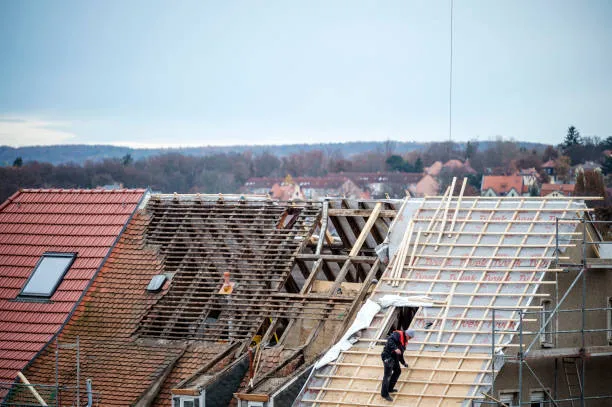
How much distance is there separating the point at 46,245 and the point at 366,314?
10.4 metres

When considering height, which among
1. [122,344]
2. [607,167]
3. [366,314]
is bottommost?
[607,167]

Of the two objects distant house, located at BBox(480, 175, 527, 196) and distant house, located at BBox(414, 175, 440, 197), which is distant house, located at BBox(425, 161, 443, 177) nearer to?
distant house, located at BBox(414, 175, 440, 197)

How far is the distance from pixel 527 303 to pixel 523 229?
8.65ft

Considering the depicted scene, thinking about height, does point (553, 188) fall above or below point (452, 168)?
above

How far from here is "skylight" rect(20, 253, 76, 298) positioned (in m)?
29.1

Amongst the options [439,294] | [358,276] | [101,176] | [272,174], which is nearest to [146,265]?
[358,276]

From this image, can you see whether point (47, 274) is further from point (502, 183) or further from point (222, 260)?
point (502, 183)

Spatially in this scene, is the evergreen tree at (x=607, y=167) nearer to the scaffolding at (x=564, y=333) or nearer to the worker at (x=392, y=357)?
the scaffolding at (x=564, y=333)

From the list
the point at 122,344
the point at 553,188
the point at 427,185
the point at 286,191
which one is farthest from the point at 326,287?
the point at 427,185

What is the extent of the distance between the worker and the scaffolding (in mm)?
1685

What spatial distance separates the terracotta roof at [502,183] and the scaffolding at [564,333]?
362 feet

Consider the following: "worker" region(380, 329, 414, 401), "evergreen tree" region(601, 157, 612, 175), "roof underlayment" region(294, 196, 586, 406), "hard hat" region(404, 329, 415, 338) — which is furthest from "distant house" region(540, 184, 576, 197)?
"worker" region(380, 329, 414, 401)

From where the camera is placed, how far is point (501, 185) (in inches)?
5463

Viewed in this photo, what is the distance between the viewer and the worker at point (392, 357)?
22.1 m
